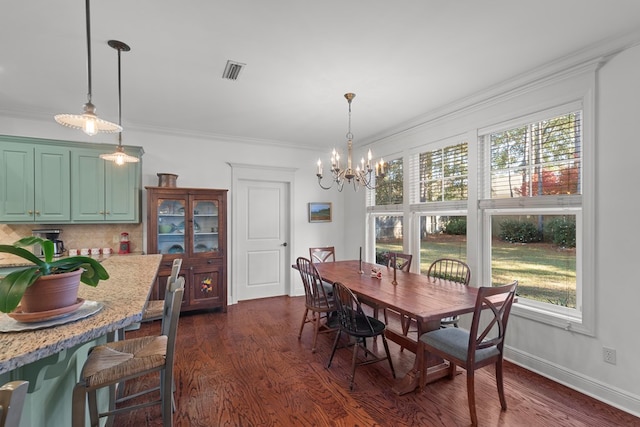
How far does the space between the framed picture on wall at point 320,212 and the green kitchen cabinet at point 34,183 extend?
3.46 metres

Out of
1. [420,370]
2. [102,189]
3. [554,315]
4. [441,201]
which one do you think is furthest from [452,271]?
[102,189]

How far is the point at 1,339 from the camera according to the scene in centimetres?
99

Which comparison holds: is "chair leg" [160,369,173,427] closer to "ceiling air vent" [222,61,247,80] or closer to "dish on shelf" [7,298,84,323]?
"dish on shelf" [7,298,84,323]

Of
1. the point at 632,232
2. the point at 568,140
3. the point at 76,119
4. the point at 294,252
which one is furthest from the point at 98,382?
the point at 294,252

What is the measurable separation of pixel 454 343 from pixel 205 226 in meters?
3.62

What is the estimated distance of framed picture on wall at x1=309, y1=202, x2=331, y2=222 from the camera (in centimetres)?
553

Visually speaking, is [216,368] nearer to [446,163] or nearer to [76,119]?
[76,119]

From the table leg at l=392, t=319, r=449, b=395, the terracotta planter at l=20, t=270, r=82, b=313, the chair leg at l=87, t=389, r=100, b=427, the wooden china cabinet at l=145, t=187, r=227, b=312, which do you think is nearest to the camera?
the terracotta planter at l=20, t=270, r=82, b=313

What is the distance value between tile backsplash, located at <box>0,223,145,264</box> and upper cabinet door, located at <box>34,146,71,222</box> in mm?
360

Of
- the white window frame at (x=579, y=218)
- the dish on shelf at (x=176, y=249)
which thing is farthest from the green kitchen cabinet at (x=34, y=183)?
the white window frame at (x=579, y=218)

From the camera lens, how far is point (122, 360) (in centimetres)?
152

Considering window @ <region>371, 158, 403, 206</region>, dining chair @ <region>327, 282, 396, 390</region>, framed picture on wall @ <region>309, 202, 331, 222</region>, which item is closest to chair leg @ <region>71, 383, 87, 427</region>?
dining chair @ <region>327, 282, 396, 390</region>

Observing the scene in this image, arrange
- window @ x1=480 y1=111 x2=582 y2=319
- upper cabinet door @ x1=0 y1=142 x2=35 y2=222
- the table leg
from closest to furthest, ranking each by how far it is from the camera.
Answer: the table leg → window @ x1=480 y1=111 x2=582 y2=319 → upper cabinet door @ x1=0 y1=142 x2=35 y2=222

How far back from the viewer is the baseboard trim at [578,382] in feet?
7.24
